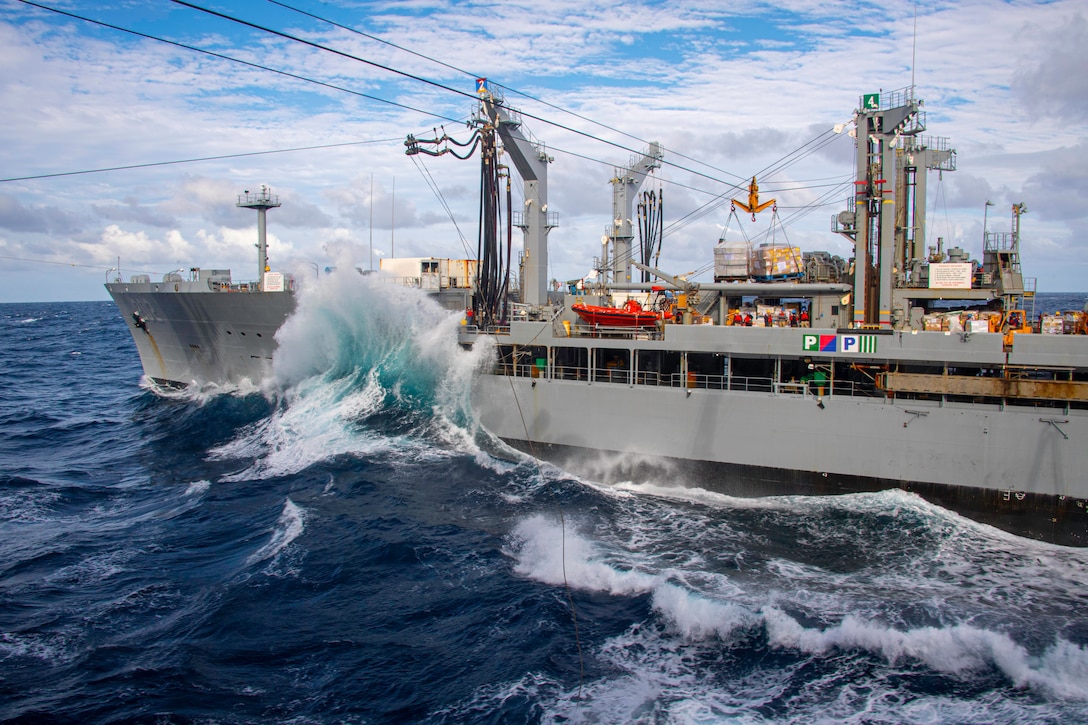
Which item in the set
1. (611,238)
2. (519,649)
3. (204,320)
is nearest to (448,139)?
(611,238)

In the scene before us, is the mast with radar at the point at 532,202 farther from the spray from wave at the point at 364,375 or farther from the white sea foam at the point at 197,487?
the white sea foam at the point at 197,487

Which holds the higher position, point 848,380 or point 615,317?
point 615,317

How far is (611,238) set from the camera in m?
34.3

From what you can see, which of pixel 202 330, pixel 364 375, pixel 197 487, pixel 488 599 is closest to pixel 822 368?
pixel 488 599

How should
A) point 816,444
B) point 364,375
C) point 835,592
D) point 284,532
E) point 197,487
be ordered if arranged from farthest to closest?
point 364,375 → point 197,487 → point 816,444 → point 284,532 → point 835,592

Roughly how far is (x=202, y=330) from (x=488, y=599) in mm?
24440

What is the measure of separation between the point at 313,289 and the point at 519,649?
19.4 meters

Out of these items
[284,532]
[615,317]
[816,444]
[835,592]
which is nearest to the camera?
[835,592]

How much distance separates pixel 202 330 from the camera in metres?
31.6

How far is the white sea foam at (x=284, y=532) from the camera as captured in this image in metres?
15.3

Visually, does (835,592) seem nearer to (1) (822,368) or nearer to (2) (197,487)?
(1) (822,368)

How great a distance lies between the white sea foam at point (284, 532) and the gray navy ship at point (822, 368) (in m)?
8.48

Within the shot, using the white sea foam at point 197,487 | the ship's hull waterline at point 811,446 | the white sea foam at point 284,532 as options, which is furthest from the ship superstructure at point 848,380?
the white sea foam at point 197,487

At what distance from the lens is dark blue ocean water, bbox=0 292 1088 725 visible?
10328mm
